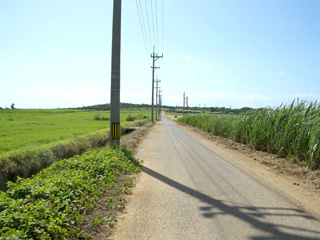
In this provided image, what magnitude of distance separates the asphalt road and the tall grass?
2469 mm

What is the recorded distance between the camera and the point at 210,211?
4.19 meters

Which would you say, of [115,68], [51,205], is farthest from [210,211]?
[115,68]

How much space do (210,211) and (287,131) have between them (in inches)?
242

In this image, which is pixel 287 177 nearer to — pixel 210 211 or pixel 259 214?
pixel 259 214

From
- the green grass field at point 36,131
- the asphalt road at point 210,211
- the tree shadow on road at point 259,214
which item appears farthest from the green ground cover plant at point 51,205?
the green grass field at point 36,131

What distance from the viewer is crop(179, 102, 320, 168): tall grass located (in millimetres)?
7252

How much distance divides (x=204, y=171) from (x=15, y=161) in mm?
6178

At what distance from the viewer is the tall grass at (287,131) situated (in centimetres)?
725

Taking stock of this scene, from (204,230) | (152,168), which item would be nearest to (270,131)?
(152,168)

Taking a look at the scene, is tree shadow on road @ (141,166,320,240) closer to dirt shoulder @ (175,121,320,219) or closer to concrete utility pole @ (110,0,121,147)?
dirt shoulder @ (175,121,320,219)

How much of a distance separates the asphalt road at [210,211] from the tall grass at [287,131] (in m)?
2.47

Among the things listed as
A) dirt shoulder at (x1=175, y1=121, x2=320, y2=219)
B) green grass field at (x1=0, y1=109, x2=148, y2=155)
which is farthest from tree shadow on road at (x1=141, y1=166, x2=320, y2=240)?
green grass field at (x1=0, y1=109, x2=148, y2=155)

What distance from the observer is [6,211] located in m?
2.96

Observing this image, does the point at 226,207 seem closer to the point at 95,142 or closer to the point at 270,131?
the point at 270,131
